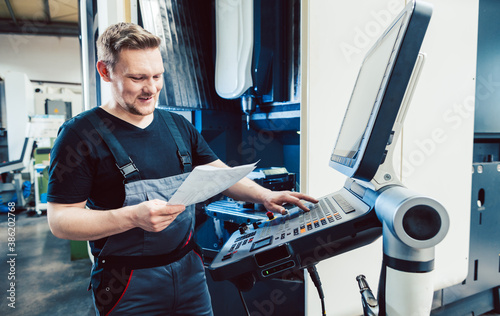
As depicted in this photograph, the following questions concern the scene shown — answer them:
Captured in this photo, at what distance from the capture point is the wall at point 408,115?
1.30 m

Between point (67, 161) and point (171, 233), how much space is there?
0.38 metres

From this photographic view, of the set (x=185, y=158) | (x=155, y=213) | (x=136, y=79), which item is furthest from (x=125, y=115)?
(x=155, y=213)

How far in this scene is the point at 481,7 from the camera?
186cm

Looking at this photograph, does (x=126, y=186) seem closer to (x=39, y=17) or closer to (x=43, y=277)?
(x=43, y=277)

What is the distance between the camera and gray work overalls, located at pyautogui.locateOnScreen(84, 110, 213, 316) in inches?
37.0

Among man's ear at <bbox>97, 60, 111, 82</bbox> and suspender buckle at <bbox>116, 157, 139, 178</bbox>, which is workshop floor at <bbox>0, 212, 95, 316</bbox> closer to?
suspender buckle at <bbox>116, 157, 139, 178</bbox>

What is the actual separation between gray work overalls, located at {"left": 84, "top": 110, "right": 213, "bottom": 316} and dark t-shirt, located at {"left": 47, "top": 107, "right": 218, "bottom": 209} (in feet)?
0.11

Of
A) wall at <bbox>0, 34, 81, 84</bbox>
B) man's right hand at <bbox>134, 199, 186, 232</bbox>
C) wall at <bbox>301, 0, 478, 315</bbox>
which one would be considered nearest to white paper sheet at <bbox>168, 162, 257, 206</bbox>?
man's right hand at <bbox>134, 199, 186, 232</bbox>

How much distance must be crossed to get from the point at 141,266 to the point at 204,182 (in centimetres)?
48

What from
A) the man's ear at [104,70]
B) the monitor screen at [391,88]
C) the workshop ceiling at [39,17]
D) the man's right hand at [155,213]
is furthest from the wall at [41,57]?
the monitor screen at [391,88]

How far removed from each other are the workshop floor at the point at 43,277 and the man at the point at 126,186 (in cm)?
180

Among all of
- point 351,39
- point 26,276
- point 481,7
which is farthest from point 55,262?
point 481,7

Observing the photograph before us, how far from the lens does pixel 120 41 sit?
3.01 ft

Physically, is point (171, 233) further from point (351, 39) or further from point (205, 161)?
point (351, 39)
